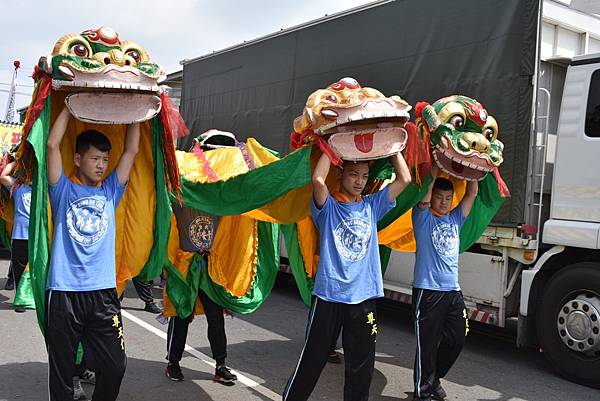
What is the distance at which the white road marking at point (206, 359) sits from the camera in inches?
180

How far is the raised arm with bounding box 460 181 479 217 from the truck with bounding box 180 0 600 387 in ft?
3.94

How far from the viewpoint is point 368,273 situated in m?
3.51

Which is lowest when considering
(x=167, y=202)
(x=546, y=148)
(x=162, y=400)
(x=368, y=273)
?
(x=162, y=400)

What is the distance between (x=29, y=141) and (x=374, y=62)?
176 inches

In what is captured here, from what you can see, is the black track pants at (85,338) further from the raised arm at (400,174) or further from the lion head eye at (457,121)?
the lion head eye at (457,121)

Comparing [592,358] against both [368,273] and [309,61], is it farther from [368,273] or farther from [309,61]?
[309,61]

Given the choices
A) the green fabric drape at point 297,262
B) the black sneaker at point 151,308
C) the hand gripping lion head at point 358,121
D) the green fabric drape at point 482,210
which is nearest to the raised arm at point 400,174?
the hand gripping lion head at point 358,121

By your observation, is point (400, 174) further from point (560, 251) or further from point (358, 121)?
point (560, 251)

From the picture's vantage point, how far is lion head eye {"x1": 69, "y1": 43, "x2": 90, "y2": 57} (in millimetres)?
3102

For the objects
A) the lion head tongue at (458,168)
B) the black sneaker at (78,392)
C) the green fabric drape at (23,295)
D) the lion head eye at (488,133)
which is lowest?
the black sneaker at (78,392)

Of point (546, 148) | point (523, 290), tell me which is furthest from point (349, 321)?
point (546, 148)

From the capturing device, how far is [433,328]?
4.19 metres

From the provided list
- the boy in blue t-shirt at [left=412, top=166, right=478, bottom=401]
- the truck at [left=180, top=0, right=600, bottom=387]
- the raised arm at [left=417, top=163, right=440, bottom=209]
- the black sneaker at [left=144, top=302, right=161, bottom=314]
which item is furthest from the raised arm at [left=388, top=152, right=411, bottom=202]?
the black sneaker at [left=144, top=302, right=161, bottom=314]

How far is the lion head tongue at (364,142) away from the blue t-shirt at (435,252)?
1.03 meters
